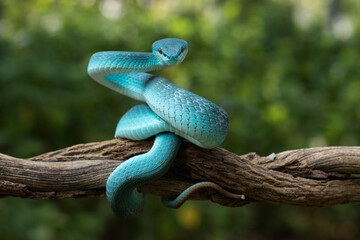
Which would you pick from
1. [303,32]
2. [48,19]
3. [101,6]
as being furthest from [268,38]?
[48,19]

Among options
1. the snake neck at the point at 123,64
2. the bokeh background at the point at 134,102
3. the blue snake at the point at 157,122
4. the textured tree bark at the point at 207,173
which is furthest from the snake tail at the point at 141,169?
the bokeh background at the point at 134,102

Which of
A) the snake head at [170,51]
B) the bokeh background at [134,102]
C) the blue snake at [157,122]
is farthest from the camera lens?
the bokeh background at [134,102]

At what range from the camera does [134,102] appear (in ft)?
13.2

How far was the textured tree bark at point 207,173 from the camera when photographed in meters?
1.87

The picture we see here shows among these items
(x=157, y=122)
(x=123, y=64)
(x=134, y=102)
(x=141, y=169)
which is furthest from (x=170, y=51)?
(x=134, y=102)

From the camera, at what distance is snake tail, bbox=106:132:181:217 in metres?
1.77

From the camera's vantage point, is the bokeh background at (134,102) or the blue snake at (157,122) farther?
the bokeh background at (134,102)

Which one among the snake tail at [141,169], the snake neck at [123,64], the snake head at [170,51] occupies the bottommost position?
the snake tail at [141,169]

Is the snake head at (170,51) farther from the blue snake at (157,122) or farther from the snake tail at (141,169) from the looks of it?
the snake tail at (141,169)

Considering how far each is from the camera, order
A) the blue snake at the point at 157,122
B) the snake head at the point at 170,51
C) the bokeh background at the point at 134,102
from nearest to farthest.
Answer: the blue snake at the point at 157,122
the snake head at the point at 170,51
the bokeh background at the point at 134,102

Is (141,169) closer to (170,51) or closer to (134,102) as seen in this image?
(170,51)

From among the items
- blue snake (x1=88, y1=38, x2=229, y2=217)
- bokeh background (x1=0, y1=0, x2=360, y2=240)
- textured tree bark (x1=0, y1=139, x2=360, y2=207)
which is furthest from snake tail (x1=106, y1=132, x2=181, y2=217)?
bokeh background (x1=0, y1=0, x2=360, y2=240)

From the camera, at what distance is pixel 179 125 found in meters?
1.70

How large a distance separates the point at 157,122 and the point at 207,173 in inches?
14.0
